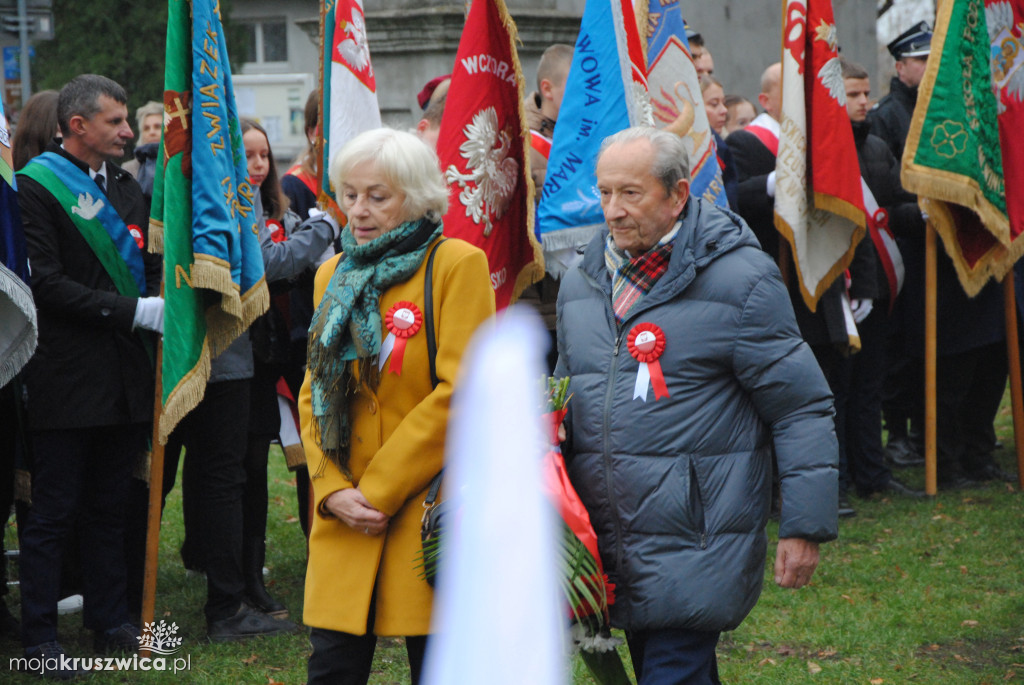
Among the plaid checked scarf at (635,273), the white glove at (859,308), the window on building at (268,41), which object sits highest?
the window on building at (268,41)

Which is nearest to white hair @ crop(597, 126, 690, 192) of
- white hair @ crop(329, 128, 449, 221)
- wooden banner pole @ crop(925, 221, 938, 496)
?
white hair @ crop(329, 128, 449, 221)

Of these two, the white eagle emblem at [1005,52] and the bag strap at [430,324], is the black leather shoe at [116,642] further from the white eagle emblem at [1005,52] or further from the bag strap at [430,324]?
the white eagle emblem at [1005,52]

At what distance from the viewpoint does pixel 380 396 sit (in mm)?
3385

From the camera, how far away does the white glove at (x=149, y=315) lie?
16.1 feet

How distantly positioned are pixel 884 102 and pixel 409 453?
5.99 m

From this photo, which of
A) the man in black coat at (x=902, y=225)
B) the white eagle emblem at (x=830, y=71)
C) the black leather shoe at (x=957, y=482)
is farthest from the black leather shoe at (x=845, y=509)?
the white eagle emblem at (x=830, y=71)

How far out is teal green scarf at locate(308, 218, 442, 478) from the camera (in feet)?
10.9

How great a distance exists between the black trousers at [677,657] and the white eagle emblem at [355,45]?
334cm

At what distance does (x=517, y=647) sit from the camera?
2.33 m

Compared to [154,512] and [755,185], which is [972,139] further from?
[154,512]

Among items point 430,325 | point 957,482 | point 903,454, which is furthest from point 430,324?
point 903,454

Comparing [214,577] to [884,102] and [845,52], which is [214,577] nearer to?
[884,102]

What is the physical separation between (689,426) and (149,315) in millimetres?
2624

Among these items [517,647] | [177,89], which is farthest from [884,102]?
[517,647]
